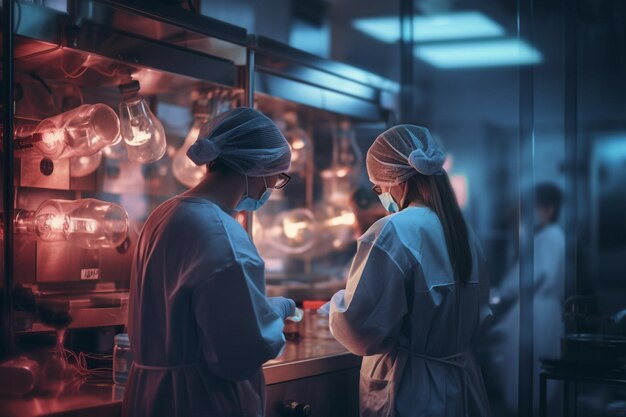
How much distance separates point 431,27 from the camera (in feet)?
14.2

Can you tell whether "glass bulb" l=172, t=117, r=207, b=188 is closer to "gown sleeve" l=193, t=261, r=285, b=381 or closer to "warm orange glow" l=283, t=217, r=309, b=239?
"warm orange glow" l=283, t=217, r=309, b=239

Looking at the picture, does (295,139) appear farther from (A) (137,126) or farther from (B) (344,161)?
(A) (137,126)

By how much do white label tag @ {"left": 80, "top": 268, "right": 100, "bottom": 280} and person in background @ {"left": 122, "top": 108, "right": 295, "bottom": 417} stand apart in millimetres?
778

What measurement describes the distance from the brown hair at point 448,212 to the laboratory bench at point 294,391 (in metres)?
0.61

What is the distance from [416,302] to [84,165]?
4.34ft

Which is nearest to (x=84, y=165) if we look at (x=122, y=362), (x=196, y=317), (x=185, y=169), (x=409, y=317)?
(x=185, y=169)

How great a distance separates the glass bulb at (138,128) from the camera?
2.35 meters

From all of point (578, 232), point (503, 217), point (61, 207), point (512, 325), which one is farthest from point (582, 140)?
point (61, 207)

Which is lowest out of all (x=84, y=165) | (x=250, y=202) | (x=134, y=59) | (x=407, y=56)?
(x=250, y=202)

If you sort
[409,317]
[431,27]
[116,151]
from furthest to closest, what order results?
1. [431,27]
2. [116,151]
3. [409,317]

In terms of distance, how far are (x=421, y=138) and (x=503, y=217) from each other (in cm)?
222

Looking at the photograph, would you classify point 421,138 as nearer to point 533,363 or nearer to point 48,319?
point 48,319

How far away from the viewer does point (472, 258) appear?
2.20 m

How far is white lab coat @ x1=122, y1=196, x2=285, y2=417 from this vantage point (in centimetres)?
162
